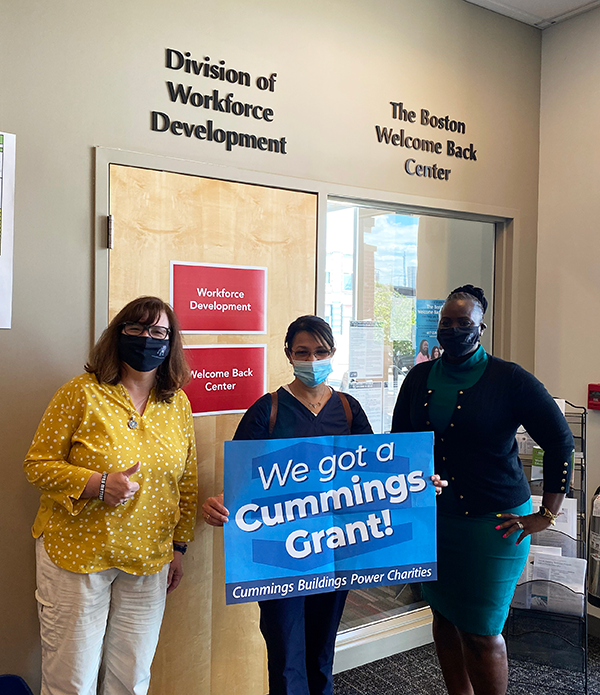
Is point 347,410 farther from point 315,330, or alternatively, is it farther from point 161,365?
point 161,365

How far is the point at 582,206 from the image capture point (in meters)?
3.45

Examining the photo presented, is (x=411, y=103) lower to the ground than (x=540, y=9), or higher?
lower

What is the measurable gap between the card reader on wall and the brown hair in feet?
7.80

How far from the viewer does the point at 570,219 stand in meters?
3.51

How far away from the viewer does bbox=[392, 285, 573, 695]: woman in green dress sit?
7.04 feet

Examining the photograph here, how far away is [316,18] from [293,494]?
2.14m

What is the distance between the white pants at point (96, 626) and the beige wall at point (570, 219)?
8.39ft

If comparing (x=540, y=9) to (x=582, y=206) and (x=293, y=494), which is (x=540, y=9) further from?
(x=293, y=494)

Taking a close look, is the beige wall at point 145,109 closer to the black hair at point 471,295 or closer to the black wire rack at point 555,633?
the black wire rack at point 555,633

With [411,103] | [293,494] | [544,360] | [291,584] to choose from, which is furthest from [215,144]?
[544,360]

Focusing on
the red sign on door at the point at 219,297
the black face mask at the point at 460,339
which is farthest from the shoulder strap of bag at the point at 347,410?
the red sign on door at the point at 219,297

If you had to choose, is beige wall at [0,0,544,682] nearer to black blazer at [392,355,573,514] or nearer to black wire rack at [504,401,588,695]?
black wire rack at [504,401,588,695]

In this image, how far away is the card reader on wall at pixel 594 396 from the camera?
3.36 m

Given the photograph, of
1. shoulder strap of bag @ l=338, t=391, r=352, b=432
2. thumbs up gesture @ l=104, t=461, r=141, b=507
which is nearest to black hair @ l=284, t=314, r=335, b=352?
shoulder strap of bag @ l=338, t=391, r=352, b=432
